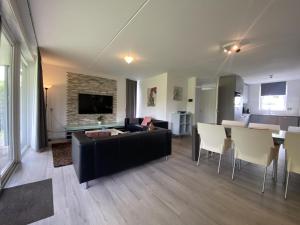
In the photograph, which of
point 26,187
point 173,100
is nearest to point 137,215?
point 26,187

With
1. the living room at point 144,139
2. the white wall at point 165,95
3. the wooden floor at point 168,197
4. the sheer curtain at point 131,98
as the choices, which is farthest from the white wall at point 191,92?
the wooden floor at point 168,197

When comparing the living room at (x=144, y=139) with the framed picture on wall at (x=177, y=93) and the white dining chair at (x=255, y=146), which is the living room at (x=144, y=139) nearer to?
the white dining chair at (x=255, y=146)

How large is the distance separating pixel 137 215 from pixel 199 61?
382cm

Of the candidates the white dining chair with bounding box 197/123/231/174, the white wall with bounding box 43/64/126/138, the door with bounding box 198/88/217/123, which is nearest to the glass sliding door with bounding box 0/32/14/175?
the white wall with bounding box 43/64/126/138

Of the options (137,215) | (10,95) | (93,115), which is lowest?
(137,215)

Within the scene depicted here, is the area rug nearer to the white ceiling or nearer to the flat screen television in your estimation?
the flat screen television

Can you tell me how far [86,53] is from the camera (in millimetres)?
3613

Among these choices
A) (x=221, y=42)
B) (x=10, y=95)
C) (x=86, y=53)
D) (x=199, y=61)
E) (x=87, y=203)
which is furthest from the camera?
(x=199, y=61)

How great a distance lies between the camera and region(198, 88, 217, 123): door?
6.64 meters

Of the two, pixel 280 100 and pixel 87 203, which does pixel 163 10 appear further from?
pixel 280 100

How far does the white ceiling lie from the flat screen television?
1.76 metres

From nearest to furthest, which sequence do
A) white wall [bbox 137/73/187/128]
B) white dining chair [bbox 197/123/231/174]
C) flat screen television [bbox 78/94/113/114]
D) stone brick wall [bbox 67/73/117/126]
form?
white dining chair [bbox 197/123/231/174]
stone brick wall [bbox 67/73/117/126]
flat screen television [bbox 78/94/113/114]
white wall [bbox 137/73/187/128]

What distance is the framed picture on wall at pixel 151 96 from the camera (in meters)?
6.03

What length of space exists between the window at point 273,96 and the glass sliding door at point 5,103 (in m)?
9.31
